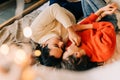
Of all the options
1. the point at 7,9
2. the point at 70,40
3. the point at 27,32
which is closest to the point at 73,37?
the point at 70,40

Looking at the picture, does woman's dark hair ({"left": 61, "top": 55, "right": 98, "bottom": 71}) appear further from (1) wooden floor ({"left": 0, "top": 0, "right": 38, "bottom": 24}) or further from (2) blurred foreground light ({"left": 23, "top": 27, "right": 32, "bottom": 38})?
(1) wooden floor ({"left": 0, "top": 0, "right": 38, "bottom": 24})

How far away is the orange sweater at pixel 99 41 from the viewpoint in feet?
2.94

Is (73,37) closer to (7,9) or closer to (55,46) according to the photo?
(55,46)

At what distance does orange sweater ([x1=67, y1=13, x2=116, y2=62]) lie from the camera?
2.94 feet

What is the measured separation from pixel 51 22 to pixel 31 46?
0.47ft

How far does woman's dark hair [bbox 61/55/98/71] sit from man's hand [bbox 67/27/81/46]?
0.25ft

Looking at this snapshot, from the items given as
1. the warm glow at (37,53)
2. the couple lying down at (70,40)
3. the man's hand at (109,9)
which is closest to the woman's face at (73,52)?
the couple lying down at (70,40)

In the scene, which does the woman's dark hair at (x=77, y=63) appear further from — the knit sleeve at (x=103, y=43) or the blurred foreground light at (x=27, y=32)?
the blurred foreground light at (x=27, y=32)

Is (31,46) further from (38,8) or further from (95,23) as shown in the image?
(38,8)

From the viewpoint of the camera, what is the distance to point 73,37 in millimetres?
952

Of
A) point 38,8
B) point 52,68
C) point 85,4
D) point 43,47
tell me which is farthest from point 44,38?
point 38,8

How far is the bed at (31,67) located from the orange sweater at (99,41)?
39 mm

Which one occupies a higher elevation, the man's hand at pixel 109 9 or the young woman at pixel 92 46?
the man's hand at pixel 109 9

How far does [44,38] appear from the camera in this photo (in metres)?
1.00
